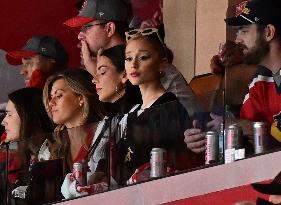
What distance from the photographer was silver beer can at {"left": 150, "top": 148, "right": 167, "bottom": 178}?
382 inches

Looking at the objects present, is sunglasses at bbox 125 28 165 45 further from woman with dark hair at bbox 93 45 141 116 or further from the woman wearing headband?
woman with dark hair at bbox 93 45 141 116

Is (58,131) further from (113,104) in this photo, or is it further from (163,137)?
(163,137)

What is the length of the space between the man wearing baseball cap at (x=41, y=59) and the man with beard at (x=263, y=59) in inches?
131

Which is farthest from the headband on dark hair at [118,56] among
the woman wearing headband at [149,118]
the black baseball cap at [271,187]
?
the black baseball cap at [271,187]

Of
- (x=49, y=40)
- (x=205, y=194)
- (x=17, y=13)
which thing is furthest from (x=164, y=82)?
(x=17, y=13)

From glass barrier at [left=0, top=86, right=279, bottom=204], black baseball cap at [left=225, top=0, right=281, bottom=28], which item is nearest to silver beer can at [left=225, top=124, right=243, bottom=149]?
glass barrier at [left=0, top=86, right=279, bottom=204]

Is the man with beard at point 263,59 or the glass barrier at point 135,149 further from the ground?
the man with beard at point 263,59

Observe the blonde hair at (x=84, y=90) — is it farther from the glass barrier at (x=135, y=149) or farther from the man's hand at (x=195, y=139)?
the man's hand at (x=195, y=139)

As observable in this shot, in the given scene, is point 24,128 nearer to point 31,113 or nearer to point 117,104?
point 31,113

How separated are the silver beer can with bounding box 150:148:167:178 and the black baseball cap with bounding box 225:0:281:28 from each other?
93cm

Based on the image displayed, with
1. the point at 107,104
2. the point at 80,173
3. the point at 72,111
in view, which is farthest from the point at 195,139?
the point at 72,111

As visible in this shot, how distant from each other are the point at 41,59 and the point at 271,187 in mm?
3896

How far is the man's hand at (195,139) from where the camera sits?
30.7ft

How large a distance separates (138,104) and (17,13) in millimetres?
4246
